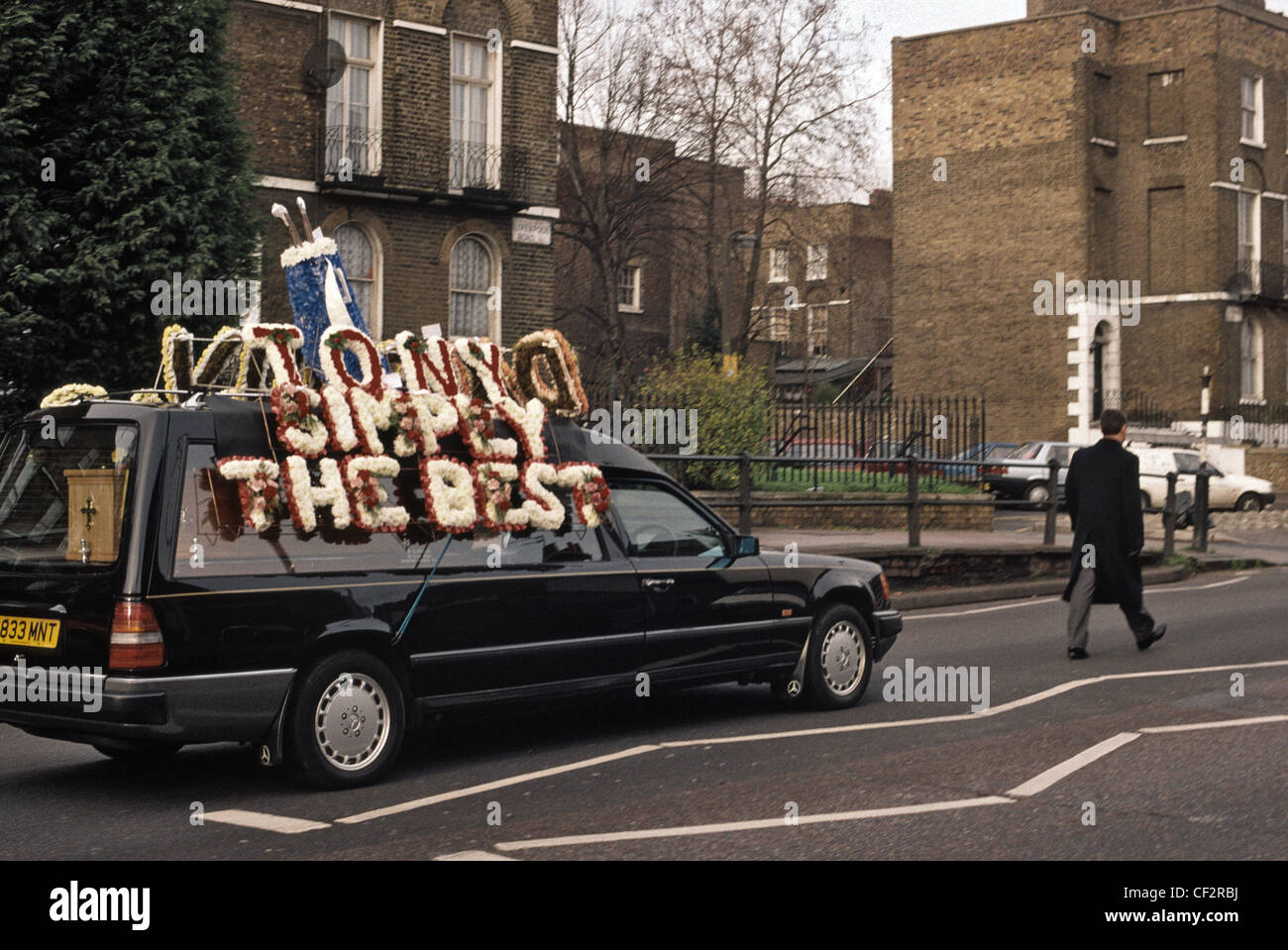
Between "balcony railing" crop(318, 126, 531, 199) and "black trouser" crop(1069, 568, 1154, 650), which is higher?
"balcony railing" crop(318, 126, 531, 199)

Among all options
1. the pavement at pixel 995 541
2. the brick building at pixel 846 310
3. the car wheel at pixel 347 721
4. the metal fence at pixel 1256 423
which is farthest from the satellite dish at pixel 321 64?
the brick building at pixel 846 310

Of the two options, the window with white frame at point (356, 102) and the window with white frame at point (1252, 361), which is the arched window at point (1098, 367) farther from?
the window with white frame at point (356, 102)

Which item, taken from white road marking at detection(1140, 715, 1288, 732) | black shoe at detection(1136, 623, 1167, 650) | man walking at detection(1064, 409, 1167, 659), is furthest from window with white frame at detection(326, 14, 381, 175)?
white road marking at detection(1140, 715, 1288, 732)

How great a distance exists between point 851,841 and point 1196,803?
1.73 metres

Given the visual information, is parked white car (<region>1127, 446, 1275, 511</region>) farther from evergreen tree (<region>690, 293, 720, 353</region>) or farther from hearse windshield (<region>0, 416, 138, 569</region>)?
hearse windshield (<region>0, 416, 138, 569</region>)

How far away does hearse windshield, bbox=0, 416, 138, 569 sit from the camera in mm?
7129

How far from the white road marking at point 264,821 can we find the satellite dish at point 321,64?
2181 cm

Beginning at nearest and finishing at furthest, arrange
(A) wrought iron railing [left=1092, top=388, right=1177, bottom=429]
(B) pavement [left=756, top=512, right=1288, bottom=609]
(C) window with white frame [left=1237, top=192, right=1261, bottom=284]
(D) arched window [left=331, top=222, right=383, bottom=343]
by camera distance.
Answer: (B) pavement [left=756, top=512, right=1288, bottom=609], (D) arched window [left=331, top=222, right=383, bottom=343], (A) wrought iron railing [left=1092, top=388, right=1177, bottom=429], (C) window with white frame [left=1237, top=192, right=1261, bottom=284]

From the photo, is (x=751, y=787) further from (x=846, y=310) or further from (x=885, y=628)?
(x=846, y=310)

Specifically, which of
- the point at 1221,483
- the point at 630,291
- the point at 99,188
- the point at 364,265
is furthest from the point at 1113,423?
the point at 630,291

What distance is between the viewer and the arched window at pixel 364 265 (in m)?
28.0

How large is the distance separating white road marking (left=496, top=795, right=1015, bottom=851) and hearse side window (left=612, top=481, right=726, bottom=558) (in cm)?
244
